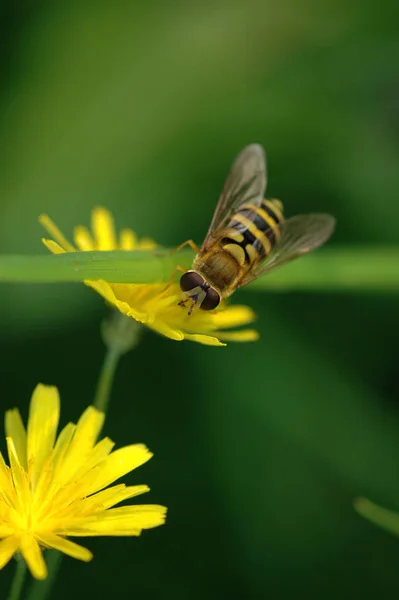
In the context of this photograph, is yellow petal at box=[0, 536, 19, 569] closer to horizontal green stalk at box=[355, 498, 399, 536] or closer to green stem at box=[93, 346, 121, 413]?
green stem at box=[93, 346, 121, 413]

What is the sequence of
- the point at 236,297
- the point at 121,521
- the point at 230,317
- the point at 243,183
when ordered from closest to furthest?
the point at 121,521 → the point at 230,317 → the point at 243,183 → the point at 236,297

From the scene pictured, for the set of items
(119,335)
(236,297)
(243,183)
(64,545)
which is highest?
(236,297)

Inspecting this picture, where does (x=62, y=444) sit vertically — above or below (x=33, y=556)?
above

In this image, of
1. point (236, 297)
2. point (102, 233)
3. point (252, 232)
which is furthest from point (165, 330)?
point (236, 297)

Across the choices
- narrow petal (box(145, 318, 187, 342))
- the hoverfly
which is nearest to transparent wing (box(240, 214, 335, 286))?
the hoverfly

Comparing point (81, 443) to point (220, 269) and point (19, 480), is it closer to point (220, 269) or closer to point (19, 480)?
point (19, 480)

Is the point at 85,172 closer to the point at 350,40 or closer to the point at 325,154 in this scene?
the point at 325,154

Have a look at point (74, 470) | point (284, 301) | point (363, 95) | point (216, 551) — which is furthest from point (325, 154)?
point (74, 470)

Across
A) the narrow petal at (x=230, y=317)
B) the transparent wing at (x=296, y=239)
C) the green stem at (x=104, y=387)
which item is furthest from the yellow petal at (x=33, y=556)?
the transparent wing at (x=296, y=239)
